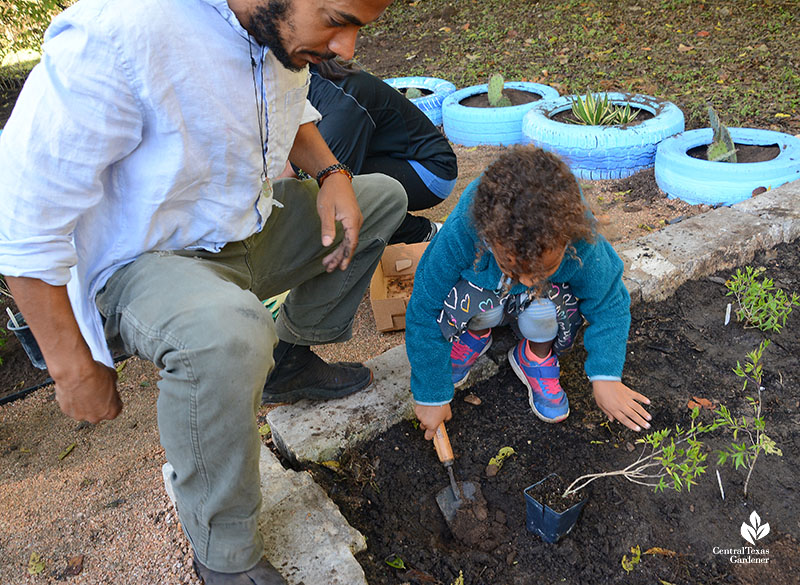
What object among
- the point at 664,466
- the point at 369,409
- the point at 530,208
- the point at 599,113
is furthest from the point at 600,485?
the point at 599,113

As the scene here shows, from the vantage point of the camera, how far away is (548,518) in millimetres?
1688

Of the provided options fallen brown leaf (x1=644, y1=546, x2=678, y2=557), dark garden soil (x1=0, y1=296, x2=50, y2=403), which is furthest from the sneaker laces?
dark garden soil (x1=0, y1=296, x2=50, y2=403)

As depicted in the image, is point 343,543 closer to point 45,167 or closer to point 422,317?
point 422,317

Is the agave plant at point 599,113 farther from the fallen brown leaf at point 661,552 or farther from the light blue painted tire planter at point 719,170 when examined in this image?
the fallen brown leaf at point 661,552

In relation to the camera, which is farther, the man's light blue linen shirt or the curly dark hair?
the curly dark hair

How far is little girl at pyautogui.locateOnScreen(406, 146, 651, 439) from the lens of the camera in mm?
1605

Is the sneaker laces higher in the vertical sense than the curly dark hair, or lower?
lower

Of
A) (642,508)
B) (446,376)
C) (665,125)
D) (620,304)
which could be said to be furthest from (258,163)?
(665,125)

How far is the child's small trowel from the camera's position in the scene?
Answer: 1.91m

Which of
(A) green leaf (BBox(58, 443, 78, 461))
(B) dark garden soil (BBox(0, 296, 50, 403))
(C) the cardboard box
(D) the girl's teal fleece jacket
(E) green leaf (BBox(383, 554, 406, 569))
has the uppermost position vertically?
(D) the girl's teal fleece jacket

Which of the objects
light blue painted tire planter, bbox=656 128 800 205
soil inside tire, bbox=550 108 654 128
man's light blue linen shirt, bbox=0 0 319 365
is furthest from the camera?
soil inside tire, bbox=550 108 654 128

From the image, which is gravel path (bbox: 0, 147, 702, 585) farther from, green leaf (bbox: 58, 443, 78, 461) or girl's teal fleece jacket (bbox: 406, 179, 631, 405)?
girl's teal fleece jacket (bbox: 406, 179, 631, 405)

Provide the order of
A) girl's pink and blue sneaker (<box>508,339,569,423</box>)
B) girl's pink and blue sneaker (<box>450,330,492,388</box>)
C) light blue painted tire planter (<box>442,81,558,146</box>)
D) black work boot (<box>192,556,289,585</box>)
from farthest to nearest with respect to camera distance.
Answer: light blue painted tire planter (<box>442,81,558,146</box>)
girl's pink and blue sneaker (<box>450,330,492,388</box>)
girl's pink and blue sneaker (<box>508,339,569,423</box>)
black work boot (<box>192,556,289,585</box>)

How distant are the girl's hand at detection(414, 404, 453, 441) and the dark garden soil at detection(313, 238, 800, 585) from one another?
0.37ft
